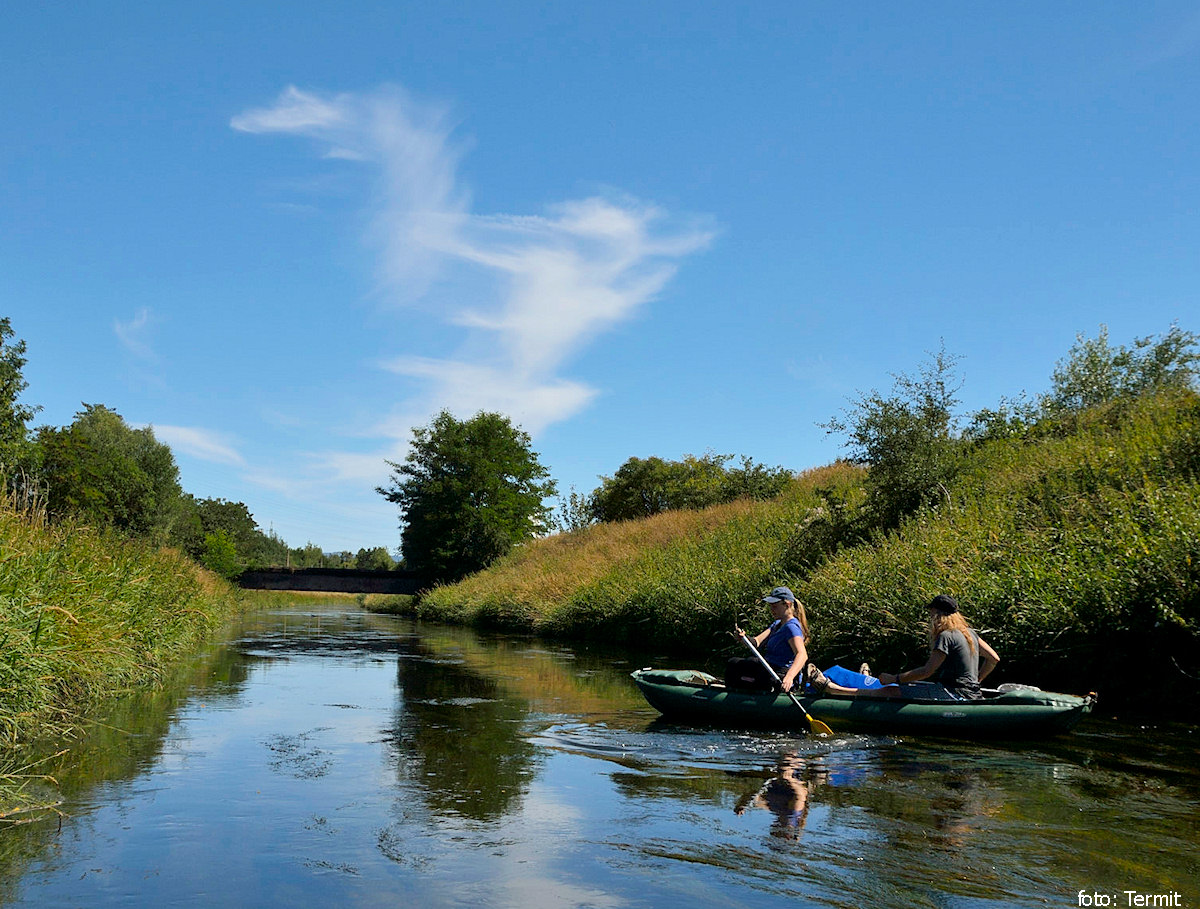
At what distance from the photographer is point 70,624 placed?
27.9 ft

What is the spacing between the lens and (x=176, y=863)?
17.1ft

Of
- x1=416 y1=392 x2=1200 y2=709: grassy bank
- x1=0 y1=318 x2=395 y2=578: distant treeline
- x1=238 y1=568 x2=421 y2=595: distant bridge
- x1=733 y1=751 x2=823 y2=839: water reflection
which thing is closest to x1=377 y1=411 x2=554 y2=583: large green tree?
x1=238 y1=568 x2=421 y2=595: distant bridge

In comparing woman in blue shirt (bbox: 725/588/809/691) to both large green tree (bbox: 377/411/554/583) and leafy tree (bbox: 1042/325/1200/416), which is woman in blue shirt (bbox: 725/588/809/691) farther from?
large green tree (bbox: 377/411/554/583)

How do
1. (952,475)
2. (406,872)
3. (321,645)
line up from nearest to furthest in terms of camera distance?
(406,872)
(952,475)
(321,645)

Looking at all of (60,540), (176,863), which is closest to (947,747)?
(176,863)

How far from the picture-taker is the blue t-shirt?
1030 centimetres

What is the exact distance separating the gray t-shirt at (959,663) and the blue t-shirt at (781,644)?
149 cm

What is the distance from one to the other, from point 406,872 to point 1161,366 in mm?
28265

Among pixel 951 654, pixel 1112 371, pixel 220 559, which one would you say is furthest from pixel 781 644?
pixel 220 559

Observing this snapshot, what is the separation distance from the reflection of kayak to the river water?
0.25 m

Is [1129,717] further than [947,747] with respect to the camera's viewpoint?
Yes

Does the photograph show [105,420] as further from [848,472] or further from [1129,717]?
[1129,717]

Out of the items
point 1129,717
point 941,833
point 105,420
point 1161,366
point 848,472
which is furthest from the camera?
point 105,420

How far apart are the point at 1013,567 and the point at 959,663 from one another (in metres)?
3.52
